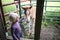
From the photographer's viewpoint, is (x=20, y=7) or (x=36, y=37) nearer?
(x=36, y=37)

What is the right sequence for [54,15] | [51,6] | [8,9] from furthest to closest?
1. [54,15]
2. [51,6]
3. [8,9]

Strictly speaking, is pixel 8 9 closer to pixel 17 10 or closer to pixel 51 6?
pixel 17 10

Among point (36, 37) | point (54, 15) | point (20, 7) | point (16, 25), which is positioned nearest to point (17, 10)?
point (20, 7)

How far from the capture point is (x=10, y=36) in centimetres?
133

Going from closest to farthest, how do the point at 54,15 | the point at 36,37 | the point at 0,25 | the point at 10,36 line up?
the point at 36,37 → the point at 0,25 → the point at 10,36 → the point at 54,15

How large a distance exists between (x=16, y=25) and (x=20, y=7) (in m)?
0.47

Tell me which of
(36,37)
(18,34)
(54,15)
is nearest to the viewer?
(36,37)

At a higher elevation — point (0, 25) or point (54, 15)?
point (0, 25)

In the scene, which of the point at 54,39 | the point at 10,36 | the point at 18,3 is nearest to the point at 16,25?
the point at 10,36

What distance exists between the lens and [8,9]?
1637 millimetres

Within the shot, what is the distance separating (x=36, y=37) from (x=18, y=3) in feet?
3.00

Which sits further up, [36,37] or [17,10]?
[17,10]

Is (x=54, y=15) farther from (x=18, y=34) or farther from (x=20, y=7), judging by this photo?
(x=18, y=34)

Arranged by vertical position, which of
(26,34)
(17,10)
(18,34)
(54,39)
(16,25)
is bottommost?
(54,39)
